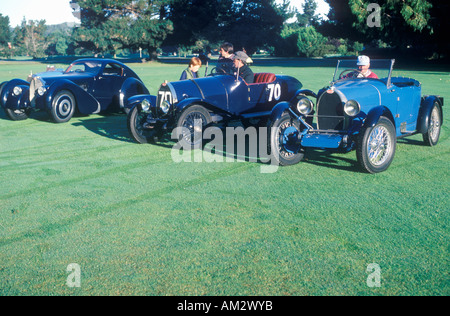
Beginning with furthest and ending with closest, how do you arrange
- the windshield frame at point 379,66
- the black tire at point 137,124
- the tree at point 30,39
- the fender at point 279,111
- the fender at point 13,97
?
the tree at point 30,39 < the fender at point 13,97 < the black tire at point 137,124 < the windshield frame at point 379,66 < the fender at point 279,111

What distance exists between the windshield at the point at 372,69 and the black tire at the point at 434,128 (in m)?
1.21

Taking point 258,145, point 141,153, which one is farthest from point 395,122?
point 141,153

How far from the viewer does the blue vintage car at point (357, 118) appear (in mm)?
6336

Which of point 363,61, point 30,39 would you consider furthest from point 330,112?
point 30,39

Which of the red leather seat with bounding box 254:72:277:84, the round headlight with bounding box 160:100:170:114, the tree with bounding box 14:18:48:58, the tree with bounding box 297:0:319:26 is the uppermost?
the tree with bounding box 297:0:319:26

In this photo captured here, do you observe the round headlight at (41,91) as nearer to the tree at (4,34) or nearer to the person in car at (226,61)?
the person in car at (226,61)

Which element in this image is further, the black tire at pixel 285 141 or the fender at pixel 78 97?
the fender at pixel 78 97

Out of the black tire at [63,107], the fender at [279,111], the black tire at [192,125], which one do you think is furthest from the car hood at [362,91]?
the black tire at [63,107]

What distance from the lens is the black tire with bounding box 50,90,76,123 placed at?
11.2 metres

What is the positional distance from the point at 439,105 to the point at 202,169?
186 inches

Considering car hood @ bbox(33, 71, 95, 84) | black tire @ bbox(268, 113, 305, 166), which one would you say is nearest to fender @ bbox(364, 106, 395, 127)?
black tire @ bbox(268, 113, 305, 166)

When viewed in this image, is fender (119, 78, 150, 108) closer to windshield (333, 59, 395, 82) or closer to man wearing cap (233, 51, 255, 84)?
man wearing cap (233, 51, 255, 84)

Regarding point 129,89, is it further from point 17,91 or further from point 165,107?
point 165,107

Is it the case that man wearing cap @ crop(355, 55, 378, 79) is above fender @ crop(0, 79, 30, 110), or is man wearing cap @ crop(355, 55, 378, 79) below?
above
